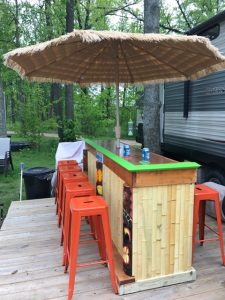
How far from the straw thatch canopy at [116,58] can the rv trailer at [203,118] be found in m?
0.75

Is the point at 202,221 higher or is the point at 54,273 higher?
the point at 202,221

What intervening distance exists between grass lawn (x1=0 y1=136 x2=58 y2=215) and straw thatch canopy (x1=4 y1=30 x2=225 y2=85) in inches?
100.0

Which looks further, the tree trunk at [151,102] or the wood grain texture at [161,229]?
the tree trunk at [151,102]

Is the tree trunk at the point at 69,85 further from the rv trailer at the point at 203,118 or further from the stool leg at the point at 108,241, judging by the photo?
the stool leg at the point at 108,241

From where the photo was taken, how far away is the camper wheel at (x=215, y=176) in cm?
440

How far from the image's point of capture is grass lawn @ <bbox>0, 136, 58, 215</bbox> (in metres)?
5.70

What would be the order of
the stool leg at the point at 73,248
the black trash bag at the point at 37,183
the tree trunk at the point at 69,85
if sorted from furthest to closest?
the tree trunk at the point at 69,85 < the black trash bag at the point at 37,183 < the stool leg at the point at 73,248

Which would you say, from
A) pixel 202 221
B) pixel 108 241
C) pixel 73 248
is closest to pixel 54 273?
pixel 73 248

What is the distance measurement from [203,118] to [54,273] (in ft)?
10.2

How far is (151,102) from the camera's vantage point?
5.14 metres

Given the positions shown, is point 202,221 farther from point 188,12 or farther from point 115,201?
point 188,12

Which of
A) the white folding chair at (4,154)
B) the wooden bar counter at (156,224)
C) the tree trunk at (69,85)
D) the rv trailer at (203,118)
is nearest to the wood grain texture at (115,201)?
the wooden bar counter at (156,224)

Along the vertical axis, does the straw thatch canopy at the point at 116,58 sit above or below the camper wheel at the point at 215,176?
above

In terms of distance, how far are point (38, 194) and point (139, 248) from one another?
3014 millimetres
